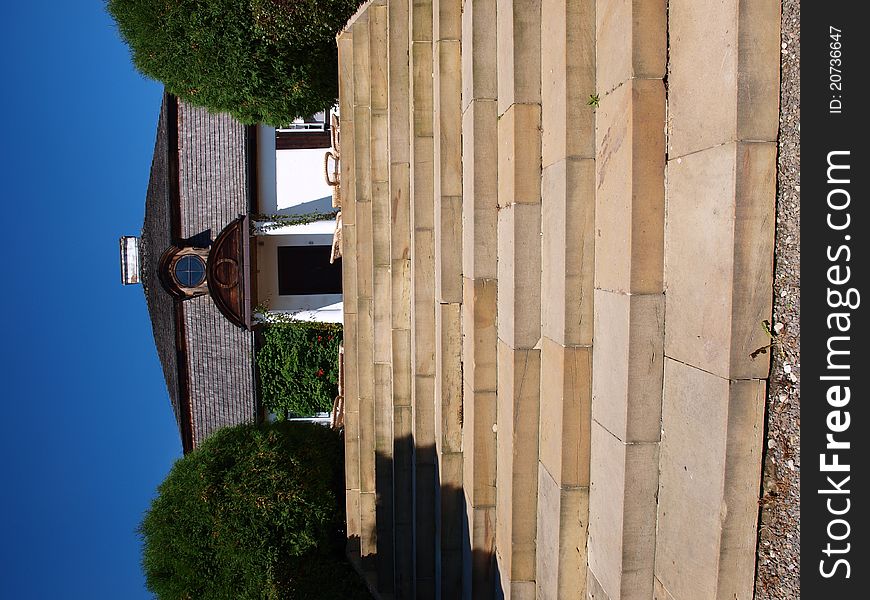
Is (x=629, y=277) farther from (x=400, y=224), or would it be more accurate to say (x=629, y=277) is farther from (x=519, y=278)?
(x=400, y=224)

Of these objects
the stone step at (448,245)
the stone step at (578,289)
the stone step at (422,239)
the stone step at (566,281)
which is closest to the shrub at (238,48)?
the stone step at (578,289)

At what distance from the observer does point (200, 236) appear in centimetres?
1377

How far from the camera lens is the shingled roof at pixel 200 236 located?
13.7 meters

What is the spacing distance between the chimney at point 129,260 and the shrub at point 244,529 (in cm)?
788

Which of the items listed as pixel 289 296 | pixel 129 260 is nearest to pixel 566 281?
pixel 289 296

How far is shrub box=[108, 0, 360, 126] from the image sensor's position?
942 centimetres

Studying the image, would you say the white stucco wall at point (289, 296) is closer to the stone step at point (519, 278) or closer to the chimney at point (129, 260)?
the chimney at point (129, 260)

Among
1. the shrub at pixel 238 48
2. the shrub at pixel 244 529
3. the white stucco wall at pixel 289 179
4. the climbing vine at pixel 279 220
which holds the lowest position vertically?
the shrub at pixel 244 529

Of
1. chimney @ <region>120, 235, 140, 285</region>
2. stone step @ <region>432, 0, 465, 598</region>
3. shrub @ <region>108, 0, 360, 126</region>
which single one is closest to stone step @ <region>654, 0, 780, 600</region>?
stone step @ <region>432, 0, 465, 598</region>

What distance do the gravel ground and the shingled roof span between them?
12.7 meters

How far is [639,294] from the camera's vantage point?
3086 mm

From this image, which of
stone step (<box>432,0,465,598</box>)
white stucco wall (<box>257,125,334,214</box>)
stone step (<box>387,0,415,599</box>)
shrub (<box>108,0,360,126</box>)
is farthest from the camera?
white stucco wall (<box>257,125,334,214</box>)

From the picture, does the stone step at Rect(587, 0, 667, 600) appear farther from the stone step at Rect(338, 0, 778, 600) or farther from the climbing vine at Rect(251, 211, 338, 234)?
the climbing vine at Rect(251, 211, 338, 234)

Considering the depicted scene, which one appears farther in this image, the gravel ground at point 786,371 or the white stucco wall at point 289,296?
the white stucco wall at point 289,296
